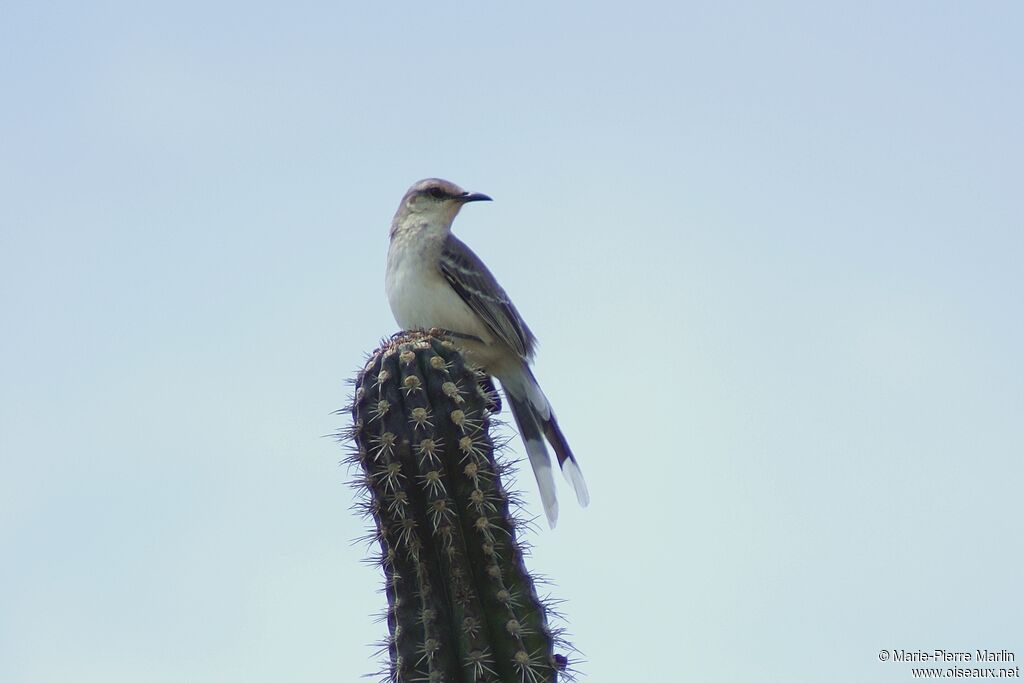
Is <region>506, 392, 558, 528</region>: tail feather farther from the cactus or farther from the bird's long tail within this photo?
the cactus

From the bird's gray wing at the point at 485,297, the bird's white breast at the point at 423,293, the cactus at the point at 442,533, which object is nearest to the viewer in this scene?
the cactus at the point at 442,533

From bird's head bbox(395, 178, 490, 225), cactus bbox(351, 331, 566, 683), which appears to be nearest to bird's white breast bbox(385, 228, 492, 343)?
bird's head bbox(395, 178, 490, 225)

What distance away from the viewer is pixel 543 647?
515 cm

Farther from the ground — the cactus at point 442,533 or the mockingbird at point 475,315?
the mockingbird at point 475,315

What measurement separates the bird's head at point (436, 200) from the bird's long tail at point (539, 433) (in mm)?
1530

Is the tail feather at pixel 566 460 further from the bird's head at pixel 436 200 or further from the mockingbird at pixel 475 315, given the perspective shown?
the bird's head at pixel 436 200

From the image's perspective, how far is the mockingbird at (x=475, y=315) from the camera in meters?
9.73

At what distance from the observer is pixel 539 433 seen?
1010 centimetres

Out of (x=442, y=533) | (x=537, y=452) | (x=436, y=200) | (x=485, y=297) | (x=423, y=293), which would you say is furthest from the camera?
(x=436, y=200)

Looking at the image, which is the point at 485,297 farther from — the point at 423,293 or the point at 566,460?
the point at 566,460

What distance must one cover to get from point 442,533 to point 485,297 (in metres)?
4.98

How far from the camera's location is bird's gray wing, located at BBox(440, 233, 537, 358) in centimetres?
1001

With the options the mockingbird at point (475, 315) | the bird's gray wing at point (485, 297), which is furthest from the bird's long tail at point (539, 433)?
the bird's gray wing at point (485, 297)

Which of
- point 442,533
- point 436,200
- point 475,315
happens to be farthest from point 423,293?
point 442,533
